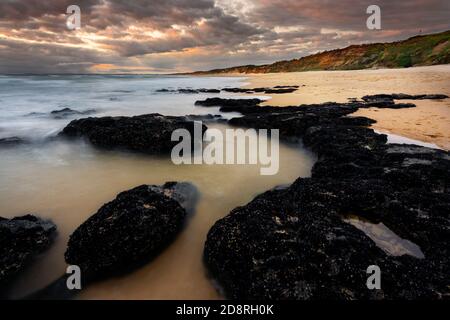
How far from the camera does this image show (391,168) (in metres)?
4.09

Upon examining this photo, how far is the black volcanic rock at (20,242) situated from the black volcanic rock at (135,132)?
3447 mm

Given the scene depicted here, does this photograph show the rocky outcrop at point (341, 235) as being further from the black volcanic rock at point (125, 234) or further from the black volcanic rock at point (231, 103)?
the black volcanic rock at point (231, 103)

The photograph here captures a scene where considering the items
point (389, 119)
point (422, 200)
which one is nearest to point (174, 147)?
point (422, 200)

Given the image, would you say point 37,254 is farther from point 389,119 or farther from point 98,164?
point 389,119

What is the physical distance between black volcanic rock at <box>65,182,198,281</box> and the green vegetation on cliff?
49.6 meters

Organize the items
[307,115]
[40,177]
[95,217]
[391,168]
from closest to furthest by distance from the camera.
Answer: [95,217] → [391,168] → [40,177] → [307,115]

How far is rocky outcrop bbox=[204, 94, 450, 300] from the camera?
221 centimetres

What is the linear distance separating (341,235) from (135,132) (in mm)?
5663

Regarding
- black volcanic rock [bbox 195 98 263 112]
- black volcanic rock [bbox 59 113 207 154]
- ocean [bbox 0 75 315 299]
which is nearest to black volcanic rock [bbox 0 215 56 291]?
ocean [bbox 0 75 315 299]

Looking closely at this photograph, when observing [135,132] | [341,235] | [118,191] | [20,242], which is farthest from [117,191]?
[341,235]

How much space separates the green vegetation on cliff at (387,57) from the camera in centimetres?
4491

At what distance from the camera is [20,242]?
9.95ft
